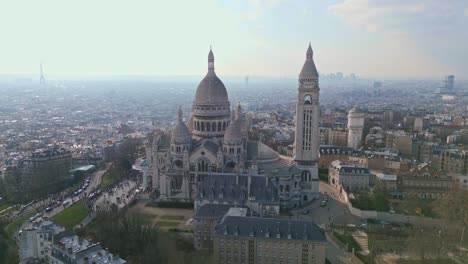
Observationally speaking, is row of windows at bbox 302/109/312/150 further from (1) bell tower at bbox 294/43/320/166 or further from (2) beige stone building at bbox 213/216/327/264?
(2) beige stone building at bbox 213/216/327/264

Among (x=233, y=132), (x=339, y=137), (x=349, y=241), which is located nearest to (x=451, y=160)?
(x=339, y=137)

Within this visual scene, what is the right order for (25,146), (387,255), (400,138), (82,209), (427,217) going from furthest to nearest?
(25,146), (400,138), (82,209), (427,217), (387,255)

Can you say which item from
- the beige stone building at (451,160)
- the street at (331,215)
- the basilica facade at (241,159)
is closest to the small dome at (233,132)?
the basilica facade at (241,159)

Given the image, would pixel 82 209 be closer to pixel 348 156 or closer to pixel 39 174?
pixel 39 174

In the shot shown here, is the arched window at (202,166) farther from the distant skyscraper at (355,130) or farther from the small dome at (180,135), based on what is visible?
the distant skyscraper at (355,130)

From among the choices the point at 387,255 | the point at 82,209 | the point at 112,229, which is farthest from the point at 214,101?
the point at 387,255
